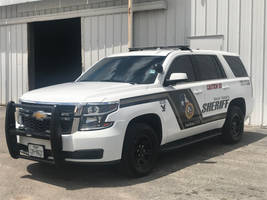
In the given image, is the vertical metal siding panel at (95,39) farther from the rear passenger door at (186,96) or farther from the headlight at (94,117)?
the headlight at (94,117)

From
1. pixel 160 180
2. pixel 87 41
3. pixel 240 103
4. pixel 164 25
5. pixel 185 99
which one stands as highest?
→ pixel 164 25

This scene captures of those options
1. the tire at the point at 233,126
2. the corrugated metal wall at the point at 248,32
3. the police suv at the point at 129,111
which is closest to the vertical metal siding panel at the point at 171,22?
the corrugated metal wall at the point at 248,32

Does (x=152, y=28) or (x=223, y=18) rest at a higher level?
(x=223, y=18)

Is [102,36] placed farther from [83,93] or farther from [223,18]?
[83,93]

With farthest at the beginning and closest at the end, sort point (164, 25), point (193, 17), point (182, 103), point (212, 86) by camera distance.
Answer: point (164, 25)
point (193, 17)
point (212, 86)
point (182, 103)

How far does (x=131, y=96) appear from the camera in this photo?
575 centimetres

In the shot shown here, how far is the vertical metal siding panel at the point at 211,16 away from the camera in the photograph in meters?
11.0

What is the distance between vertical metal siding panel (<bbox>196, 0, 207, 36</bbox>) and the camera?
11164 mm

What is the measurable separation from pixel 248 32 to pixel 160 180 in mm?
6046

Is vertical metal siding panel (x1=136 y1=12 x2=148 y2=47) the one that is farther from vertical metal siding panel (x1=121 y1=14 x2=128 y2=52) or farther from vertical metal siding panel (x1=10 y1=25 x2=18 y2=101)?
vertical metal siding panel (x1=10 y1=25 x2=18 y2=101)

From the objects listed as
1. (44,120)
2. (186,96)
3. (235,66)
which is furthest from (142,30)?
(44,120)

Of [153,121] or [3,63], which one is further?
[3,63]

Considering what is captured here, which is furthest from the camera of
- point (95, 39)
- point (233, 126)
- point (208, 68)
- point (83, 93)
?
point (95, 39)

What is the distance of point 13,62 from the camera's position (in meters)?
16.4
